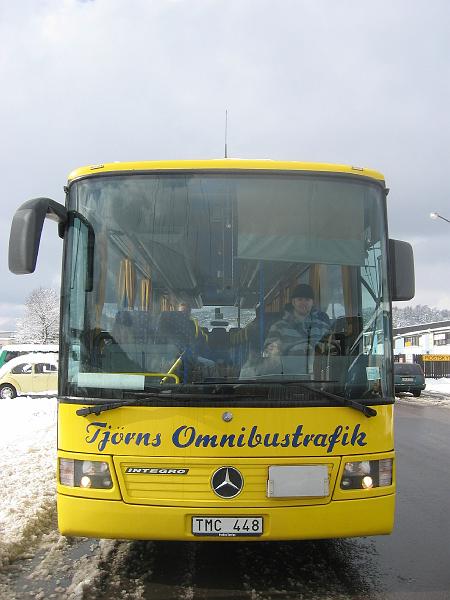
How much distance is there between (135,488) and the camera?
389 cm

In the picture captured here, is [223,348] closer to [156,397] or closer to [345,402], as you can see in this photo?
[156,397]

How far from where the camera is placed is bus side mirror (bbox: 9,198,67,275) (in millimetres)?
3951

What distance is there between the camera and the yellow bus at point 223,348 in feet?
12.7

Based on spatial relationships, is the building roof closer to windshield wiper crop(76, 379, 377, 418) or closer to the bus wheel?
the bus wheel

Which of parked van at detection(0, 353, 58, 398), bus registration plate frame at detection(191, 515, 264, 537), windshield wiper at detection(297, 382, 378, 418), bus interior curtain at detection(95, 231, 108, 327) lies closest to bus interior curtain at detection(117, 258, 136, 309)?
bus interior curtain at detection(95, 231, 108, 327)

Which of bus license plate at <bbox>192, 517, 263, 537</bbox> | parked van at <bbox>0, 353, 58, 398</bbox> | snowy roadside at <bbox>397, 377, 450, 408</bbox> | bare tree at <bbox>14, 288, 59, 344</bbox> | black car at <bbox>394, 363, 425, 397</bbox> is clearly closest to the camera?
bus license plate at <bbox>192, 517, 263, 537</bbox>

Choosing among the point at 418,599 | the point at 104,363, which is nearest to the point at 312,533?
the point at 418,599

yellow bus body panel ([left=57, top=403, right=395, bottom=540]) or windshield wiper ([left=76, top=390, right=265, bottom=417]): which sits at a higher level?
windshield wiper ([left=76, top=390, right=265, bottom=417])

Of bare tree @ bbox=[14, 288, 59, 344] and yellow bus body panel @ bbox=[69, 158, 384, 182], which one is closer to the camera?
yellow bus body panel @ bbox=[69, 158, 384, 182]

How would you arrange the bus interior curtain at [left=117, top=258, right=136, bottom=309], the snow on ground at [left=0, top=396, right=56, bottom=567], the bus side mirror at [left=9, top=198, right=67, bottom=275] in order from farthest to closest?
the snow on ground at [left=0, top=396, right=56, bottom=567], the bus interior curtain at [left=117, top=258, right=136, bottom=309], the bus side mirror at [left=9, top=198, right=67, bottom=275]

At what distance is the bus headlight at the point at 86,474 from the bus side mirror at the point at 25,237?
1326 mm

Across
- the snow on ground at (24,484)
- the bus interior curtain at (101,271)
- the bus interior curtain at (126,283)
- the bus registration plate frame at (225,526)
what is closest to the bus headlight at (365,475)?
the bus registration plate frame at (225,526)

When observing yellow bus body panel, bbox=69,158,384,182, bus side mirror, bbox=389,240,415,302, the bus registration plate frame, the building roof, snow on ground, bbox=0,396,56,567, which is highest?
the building roof

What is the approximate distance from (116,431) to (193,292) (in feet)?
3.44
